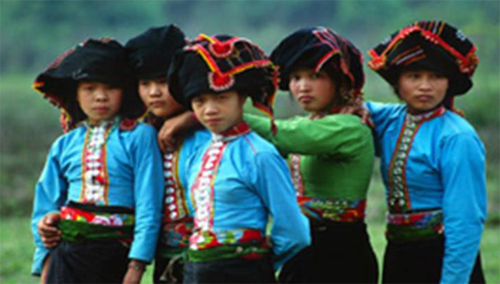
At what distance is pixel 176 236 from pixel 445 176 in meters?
1.29

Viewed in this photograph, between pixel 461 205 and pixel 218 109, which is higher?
pixel 218 109

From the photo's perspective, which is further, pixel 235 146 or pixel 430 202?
pixel 430 202

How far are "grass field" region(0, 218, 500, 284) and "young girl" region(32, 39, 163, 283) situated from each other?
2.97 metres

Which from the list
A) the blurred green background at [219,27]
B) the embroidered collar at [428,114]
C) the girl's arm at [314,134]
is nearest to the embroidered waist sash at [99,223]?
the girl's arm at [314,134]

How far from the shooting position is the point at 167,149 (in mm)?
3770

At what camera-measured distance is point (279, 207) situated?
335 cm

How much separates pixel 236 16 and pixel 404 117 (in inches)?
802

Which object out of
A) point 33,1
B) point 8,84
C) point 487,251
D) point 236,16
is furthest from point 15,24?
point 487,251

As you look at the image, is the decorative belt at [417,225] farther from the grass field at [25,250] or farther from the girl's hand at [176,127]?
the grass field at [25,250]

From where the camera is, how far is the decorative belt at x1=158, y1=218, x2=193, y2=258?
3736 millimetres

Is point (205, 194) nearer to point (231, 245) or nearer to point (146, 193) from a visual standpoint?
point (231, 245)

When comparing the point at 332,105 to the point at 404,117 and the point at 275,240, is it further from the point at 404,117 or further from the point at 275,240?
the point at 275,240

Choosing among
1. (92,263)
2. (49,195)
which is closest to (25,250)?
(49,195)

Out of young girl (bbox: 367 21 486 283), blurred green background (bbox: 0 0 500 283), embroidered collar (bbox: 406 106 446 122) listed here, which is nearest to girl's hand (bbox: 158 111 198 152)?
young girl (bbox: 367 21 486 283)
